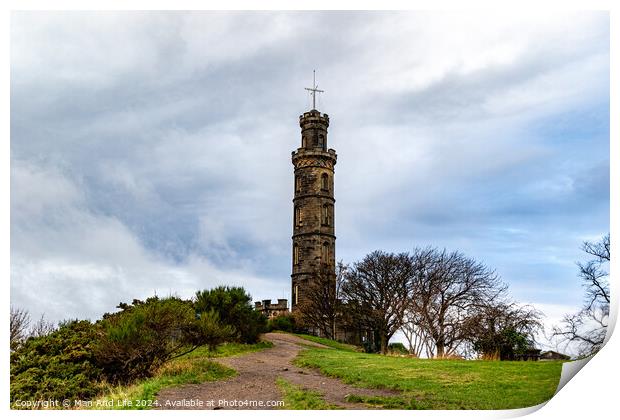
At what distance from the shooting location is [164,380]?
14844 millimetres

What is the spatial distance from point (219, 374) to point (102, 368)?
2.84 meters

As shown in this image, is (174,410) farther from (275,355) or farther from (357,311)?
(357,311)

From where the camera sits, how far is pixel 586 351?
45.3ft

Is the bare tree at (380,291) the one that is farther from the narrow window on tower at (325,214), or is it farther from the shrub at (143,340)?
the shrub at (143,340)

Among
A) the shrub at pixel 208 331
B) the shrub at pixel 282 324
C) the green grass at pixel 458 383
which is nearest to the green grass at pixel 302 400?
the green grass at pixel 458 383

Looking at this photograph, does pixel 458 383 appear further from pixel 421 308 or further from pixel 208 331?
pixel 421 308

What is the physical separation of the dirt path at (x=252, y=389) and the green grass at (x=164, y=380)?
0.97ft

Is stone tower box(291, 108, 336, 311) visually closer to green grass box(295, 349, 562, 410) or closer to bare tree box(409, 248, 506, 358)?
bare tree box(409, 248, 506, 358)

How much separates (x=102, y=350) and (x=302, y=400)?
5354 mm

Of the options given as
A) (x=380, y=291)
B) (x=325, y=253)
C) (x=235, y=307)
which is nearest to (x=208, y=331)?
(x=235, y=307)

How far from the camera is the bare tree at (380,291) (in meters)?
37.3

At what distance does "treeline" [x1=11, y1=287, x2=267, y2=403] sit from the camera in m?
14.2

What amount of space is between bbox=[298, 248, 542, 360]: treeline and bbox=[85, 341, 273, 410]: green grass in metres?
10.1

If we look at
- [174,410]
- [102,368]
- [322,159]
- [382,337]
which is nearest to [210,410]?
[174,410]
